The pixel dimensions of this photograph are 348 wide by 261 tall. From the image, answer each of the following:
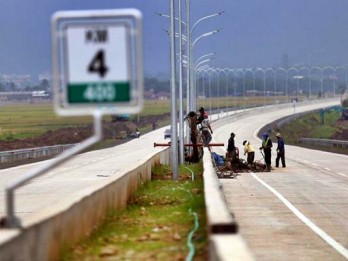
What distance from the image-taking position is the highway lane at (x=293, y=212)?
15734 mm

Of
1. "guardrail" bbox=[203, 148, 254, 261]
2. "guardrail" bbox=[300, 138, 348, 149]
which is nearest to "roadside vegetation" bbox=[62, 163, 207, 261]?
"guardrail" bbox=[203, 148, 254, 261]

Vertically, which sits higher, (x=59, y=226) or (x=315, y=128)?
(x=59, y=226)

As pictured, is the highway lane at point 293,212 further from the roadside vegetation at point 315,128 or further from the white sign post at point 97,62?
the roadside vegetation at point 315,128

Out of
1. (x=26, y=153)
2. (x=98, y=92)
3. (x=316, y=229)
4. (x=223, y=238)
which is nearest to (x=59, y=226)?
(x=98, y=92)

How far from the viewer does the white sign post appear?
866cm

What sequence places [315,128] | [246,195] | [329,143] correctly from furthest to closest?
[315,128] → [329,143] → [246,195]

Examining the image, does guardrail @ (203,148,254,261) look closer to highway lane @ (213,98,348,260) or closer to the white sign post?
the white sign post

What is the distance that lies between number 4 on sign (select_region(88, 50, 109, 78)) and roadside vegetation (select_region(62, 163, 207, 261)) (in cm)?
244

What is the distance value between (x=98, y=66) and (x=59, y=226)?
2.19m

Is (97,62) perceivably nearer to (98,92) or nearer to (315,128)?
(98,92)

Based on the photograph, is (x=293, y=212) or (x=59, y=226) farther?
(x=293, y=212)

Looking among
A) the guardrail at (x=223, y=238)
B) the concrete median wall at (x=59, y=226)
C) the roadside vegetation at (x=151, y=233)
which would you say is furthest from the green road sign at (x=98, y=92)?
the roadside vegetation at (x=151, y=233)

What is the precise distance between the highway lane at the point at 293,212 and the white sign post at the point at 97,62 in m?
6.61

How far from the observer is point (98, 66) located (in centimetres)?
864
